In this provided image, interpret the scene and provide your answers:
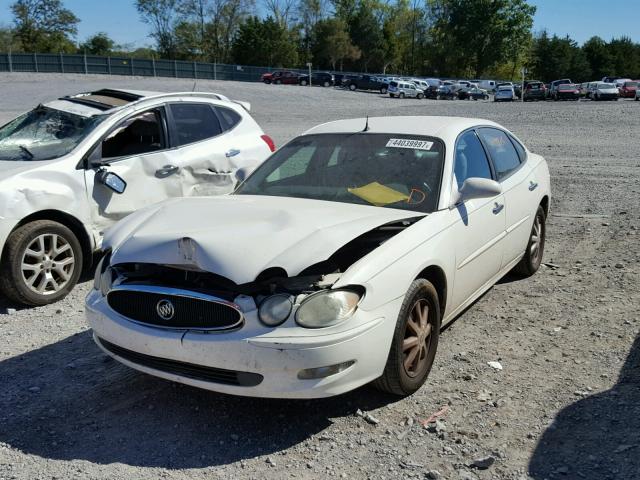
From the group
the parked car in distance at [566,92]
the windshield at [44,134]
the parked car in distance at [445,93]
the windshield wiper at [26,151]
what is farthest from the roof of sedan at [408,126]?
the parked car in distance at [445,93]

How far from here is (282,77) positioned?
68.8 metres

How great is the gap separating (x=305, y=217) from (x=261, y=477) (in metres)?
1.51

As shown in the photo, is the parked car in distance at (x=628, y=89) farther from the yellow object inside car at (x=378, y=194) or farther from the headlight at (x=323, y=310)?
the headlight at (x=323, y=310)

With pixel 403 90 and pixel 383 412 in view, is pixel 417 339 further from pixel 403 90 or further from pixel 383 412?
pixel 403 90

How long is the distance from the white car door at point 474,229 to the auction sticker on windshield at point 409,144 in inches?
8.7

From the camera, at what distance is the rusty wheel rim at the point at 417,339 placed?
384 centimetres

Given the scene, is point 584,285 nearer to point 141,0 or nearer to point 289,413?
point 289,413

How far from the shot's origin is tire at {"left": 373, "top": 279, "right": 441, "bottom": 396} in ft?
12.1

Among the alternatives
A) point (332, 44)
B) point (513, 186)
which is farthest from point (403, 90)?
point (513, 186)

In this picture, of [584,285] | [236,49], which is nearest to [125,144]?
[584,285]

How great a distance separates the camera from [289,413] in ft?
12.5

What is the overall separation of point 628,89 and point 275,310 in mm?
60498

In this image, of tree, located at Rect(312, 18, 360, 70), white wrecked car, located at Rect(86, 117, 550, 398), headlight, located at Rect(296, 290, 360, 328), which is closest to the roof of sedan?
white wrecked car, located at Rect(86, 117, 550, 398)

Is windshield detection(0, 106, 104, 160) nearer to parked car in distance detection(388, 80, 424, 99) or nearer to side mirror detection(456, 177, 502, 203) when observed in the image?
side mirror detection(456, 177, 502, 203)
